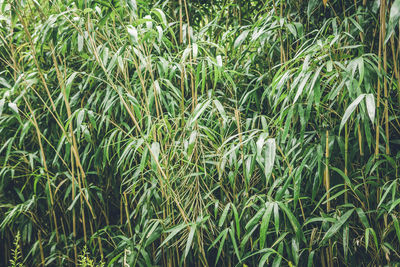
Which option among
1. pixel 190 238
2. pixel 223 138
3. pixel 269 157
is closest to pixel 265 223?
pixel 269 157

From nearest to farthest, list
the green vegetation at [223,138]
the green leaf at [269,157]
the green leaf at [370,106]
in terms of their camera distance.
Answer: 1. the green leaf at [370,106]
2. the green leaf at [269,157]
3. the green vegetation at [223,138]

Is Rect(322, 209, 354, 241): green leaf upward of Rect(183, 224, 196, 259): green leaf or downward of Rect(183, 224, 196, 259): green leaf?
upward

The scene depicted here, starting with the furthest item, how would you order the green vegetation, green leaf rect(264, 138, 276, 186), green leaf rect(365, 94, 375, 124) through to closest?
the green vegetation → green leaf rect(264, 138, 276, 186) → green leaf rect(365, 94, 375, 124)

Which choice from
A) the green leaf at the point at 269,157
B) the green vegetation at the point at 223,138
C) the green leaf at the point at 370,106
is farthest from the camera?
the green vegetation at the point at 223,138

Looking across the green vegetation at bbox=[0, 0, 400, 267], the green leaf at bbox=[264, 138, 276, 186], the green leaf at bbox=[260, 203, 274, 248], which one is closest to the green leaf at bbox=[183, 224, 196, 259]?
the green vegetation at bbox=[0, 0, 400, 267]

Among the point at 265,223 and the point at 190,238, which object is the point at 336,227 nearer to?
the point at 265,223

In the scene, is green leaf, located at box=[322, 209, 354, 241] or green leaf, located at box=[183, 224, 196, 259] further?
green leaf, located at box=[183, 224, 196, 259]

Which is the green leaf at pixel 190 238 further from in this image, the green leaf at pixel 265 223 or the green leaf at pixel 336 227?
the green leaf at pixel 336 227

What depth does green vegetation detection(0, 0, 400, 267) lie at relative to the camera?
4.22 ft

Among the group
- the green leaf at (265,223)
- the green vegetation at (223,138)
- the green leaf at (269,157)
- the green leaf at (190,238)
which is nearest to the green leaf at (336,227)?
the green vegetation at (223,138)

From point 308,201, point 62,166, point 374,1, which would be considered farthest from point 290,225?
point 62,166

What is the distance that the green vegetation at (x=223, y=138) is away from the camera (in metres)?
1.29

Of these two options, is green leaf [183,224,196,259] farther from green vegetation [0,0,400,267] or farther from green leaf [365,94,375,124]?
green leaf [365,94,375,124]

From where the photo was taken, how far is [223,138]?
5.04 feet
